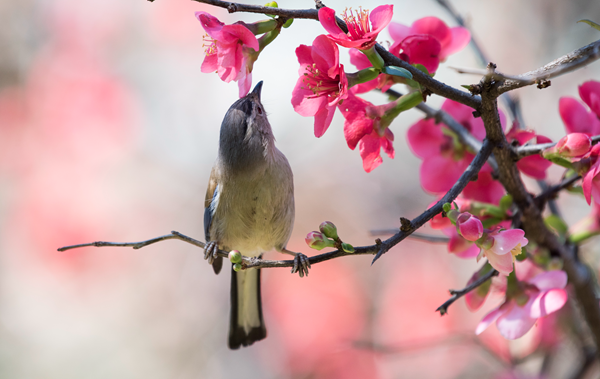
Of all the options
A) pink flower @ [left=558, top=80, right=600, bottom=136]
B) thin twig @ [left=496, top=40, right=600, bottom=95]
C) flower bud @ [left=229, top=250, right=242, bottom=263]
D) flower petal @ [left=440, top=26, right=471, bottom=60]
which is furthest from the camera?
flower petal @ [left=440, top=26, right=471, bottom=60]

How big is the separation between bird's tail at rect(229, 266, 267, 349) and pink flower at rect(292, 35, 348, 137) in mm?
1487

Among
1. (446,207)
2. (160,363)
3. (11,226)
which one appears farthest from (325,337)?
(11,226)

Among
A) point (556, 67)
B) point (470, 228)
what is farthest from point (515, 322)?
point (556, 67)

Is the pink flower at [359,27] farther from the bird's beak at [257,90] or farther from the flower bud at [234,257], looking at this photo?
the bird's beak at [257,90]

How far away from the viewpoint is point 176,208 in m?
6.19

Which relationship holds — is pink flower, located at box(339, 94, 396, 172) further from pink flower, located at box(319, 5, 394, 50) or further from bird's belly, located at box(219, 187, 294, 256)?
bird's belly, located at box(219, 187, 294, 256)

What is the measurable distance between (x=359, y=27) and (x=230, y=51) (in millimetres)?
373

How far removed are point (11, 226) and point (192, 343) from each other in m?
3.29

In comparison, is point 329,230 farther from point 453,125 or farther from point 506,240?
point 453,125

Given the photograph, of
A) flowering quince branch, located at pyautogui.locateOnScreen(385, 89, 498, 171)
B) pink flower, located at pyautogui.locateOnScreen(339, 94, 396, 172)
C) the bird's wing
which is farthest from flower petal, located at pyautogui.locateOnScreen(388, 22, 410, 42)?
the bird's wing

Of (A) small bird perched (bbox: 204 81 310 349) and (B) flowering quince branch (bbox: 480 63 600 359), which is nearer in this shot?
(B) flowering quince branch (bbox: 480 63 600 359)

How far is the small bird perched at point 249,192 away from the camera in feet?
7.08

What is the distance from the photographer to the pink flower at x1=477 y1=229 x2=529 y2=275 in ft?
3.32

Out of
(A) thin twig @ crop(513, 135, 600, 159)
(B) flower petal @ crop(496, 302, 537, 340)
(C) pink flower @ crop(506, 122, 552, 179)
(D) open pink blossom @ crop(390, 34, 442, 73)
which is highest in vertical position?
(D) open pink blossom @ crop(390, 34, 442, 73)
